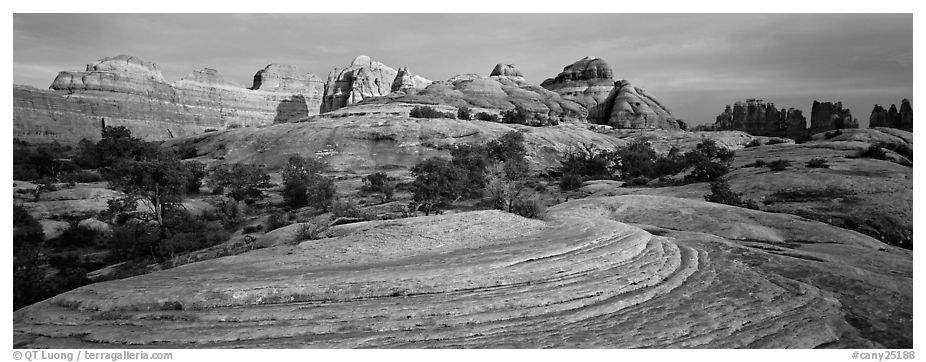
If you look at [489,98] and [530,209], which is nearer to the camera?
[530,209]

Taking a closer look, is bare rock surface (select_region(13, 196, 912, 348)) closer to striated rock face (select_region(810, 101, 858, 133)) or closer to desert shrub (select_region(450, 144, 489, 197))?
desert shrub (select_region(450, 144, 489, 197))

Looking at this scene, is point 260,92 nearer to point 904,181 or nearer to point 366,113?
point 366,113

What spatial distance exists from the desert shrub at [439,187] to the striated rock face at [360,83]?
12543 cm

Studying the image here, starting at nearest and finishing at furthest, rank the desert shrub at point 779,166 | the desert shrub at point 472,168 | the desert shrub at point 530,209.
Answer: the desert shrub at point 530,209 < the desert shrub at point 779,166 < the desert shrub at point 472,168

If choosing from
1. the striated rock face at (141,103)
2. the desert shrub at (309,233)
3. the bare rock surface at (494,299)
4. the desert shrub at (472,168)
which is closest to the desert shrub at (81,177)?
the desert shrub at (472,168)

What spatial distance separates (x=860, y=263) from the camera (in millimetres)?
10328

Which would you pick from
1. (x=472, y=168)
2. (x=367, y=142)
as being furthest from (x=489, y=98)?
(x=472, y=168)

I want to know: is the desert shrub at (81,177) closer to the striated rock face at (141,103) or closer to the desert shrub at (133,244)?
the desert shrub at (133,244)

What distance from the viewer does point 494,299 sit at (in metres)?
7.88

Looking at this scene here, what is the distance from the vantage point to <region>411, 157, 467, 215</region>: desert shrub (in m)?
29.3

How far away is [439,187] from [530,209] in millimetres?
15402

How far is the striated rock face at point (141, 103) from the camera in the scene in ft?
291

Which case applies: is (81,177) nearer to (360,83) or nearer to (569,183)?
(569,183)

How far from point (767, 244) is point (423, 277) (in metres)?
9.83
